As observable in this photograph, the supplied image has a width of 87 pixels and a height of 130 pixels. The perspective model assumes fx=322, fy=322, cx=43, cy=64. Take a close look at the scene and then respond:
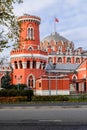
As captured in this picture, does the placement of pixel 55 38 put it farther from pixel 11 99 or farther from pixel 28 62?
pixel 11 99

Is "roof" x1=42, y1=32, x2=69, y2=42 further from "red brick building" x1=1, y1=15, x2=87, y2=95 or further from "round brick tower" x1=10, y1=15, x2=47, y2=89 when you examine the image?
"round brick tower" x1=10, y1=15, x2=47, y2=89

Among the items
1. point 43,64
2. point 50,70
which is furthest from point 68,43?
point 43,64

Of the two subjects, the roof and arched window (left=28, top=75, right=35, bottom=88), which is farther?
the roof

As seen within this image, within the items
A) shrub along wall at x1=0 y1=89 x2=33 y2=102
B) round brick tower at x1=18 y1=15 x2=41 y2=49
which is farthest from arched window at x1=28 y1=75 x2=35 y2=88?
shrub along wall at x1=0 y1=89 x2=33 y2=102

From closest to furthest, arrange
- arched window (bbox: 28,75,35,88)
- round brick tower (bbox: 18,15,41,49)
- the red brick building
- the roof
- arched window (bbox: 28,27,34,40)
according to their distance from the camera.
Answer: the red brick building
arched window (bbox: 28,75,35,88)
round brick tower (bbox: 18,15,41,49)
arched window (bbox: 28,27,34,40)
the roof

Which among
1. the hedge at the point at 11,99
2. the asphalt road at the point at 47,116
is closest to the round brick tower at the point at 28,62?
the hedge at the point at 11,99

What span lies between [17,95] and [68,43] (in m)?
61.9

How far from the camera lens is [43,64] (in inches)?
2638

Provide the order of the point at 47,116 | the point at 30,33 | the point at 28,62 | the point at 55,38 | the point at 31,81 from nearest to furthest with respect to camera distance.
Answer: the point at 47,116 < the point at 28,62 < the point at 31,81 < the point at 30,33 < the point at 55,38

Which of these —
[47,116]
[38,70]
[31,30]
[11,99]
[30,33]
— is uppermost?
[31,30]

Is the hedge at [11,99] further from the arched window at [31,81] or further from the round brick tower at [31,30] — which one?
the round brick tower at [31,30]

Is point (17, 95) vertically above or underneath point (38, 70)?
underneath

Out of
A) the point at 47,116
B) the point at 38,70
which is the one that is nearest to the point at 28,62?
the point at 38,70

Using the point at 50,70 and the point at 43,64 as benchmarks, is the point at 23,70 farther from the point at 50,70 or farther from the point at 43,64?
the point at 50,70
